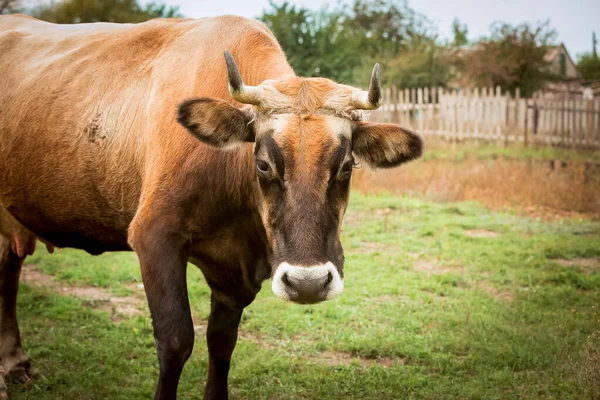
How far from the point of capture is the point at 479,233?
984 cm

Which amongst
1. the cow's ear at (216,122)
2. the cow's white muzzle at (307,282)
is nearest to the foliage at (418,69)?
the cow's ear at (216,122)

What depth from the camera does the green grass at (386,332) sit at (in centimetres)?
485

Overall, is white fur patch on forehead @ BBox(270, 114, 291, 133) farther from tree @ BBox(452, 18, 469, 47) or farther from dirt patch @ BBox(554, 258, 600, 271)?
tree @ BBox(452, 18, 469, 47)

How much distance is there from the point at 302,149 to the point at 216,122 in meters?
0.55

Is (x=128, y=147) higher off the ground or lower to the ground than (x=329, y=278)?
higher

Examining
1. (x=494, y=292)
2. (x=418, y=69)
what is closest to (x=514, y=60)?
(x=418, y=69)

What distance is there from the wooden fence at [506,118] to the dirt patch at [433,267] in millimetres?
11266

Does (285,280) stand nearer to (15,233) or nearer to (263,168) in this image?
(263,168)

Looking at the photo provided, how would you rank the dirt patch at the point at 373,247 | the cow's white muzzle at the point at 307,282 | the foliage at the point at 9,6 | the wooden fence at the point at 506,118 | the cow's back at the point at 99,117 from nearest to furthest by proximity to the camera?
the cow's white muzzle at the point at 307,282
the cow's back at the point at 99,117
the dirt patch at the point at 373,247
the foliage at the point at 9,6
the wooden fence at the point at 506,118

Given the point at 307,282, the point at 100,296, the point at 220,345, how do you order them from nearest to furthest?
the point at 307,282 → the point at 220,345 → the point at 100,296

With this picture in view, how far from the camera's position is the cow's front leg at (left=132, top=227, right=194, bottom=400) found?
3.68 m

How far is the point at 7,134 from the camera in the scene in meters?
4.77

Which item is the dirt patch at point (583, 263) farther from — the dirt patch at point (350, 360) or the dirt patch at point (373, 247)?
the dirt patch at point (350, 360)

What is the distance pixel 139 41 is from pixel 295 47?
23408mm
